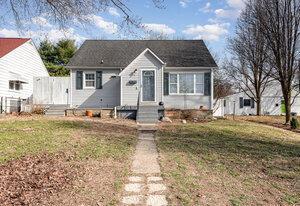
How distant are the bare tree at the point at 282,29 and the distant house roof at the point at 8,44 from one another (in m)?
18.4

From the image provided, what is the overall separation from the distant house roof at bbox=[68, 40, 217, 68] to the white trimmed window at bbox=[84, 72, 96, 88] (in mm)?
650

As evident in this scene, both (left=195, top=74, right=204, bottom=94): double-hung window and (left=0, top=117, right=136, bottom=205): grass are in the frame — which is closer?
(left=0, top=117, right=136, bottom=205): grass

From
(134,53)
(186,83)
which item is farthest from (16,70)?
(186,83)

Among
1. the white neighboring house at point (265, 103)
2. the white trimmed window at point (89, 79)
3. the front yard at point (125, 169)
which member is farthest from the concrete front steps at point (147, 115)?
the white neighboring house at point (265, 103)

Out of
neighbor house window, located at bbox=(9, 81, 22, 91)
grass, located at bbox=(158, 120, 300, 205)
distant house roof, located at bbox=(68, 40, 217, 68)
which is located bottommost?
grass, located at bbox=(158, 120, 300, 205)

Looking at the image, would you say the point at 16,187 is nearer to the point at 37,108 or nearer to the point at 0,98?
the point at 37,108

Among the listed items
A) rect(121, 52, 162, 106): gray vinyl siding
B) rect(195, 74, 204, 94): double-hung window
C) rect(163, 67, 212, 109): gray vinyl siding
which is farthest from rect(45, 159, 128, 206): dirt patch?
rect(195, 74, 204, 94): double-hung window

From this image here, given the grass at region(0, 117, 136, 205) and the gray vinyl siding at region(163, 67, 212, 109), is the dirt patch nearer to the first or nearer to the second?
the grass at region(0, 117, 136, 205)

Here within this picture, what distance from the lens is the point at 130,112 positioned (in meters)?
22.4

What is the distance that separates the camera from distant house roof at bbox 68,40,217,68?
2469 cm

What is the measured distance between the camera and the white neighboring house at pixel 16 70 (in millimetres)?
25031

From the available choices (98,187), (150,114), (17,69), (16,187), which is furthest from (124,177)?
(17,69)

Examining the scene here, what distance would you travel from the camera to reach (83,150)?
1025 centimetres

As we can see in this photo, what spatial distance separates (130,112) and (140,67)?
3110 mm
